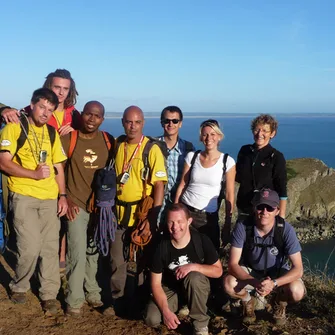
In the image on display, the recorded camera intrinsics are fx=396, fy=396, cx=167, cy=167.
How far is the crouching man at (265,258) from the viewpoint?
459 centimetres

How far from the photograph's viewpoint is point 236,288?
470cm

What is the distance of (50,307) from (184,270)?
5.92 ft

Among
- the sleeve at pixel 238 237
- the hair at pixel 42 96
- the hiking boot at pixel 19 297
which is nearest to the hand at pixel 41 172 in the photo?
the hair at pixel 42 96

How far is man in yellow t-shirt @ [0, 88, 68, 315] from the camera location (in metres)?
4.56

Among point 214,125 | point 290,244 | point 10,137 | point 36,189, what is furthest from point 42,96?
point 290,244

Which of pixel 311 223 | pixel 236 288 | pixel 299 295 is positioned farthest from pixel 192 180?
pixel 311 223

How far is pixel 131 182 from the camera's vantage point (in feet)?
15.8

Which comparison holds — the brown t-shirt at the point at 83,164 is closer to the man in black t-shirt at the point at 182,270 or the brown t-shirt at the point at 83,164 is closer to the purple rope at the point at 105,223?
the purple rope at the point at 105,223

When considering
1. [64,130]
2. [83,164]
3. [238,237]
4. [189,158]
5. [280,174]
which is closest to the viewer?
[238,237]

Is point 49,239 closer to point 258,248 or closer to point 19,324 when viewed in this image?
point 19,324

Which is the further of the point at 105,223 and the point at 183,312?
the point at 183,312

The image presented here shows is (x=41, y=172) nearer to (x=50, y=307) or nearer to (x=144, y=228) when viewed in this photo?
(x=144, y=228)

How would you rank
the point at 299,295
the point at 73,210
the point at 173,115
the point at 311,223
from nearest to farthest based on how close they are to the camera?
the point at 299,295, the point at 73,210, the point at 173,115, the point at 311,223

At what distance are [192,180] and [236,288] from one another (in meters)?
1.45
